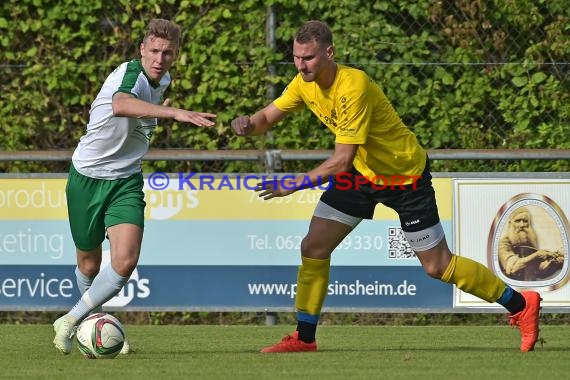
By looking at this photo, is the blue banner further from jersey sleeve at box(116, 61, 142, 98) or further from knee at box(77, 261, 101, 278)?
jersey sleeve at box(116, 61, 142, 98)

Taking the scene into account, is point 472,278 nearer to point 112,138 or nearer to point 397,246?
point 112,138

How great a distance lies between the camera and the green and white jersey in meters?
7.96

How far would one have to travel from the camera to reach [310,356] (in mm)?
8016

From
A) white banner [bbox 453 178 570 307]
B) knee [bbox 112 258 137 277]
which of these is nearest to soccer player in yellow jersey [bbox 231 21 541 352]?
knee [bbox 112 258 137 277]

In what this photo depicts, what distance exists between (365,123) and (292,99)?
2.46ft

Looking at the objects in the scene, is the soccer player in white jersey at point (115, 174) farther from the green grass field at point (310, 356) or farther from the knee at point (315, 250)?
the knee at point (315, 250)

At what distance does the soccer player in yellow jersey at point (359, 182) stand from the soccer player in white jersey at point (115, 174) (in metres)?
0.61

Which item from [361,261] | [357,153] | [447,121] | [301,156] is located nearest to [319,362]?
[357,153]

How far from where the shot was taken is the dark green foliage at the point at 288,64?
39.7 ft

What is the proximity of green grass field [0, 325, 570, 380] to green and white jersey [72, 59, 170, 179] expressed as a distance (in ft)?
3.80

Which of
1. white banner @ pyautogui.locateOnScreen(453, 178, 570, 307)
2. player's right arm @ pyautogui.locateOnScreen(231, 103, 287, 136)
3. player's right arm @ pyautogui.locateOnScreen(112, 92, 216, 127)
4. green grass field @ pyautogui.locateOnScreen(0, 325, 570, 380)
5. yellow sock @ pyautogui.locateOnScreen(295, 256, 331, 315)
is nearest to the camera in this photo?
green grass field @ pyautogui.locateOnScreen(0, 325, 570, 380)

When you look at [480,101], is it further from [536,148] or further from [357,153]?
[357,153]

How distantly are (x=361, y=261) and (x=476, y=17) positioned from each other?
2.91 m

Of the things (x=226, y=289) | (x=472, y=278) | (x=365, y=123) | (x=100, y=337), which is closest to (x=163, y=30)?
(x=365, y=123)
